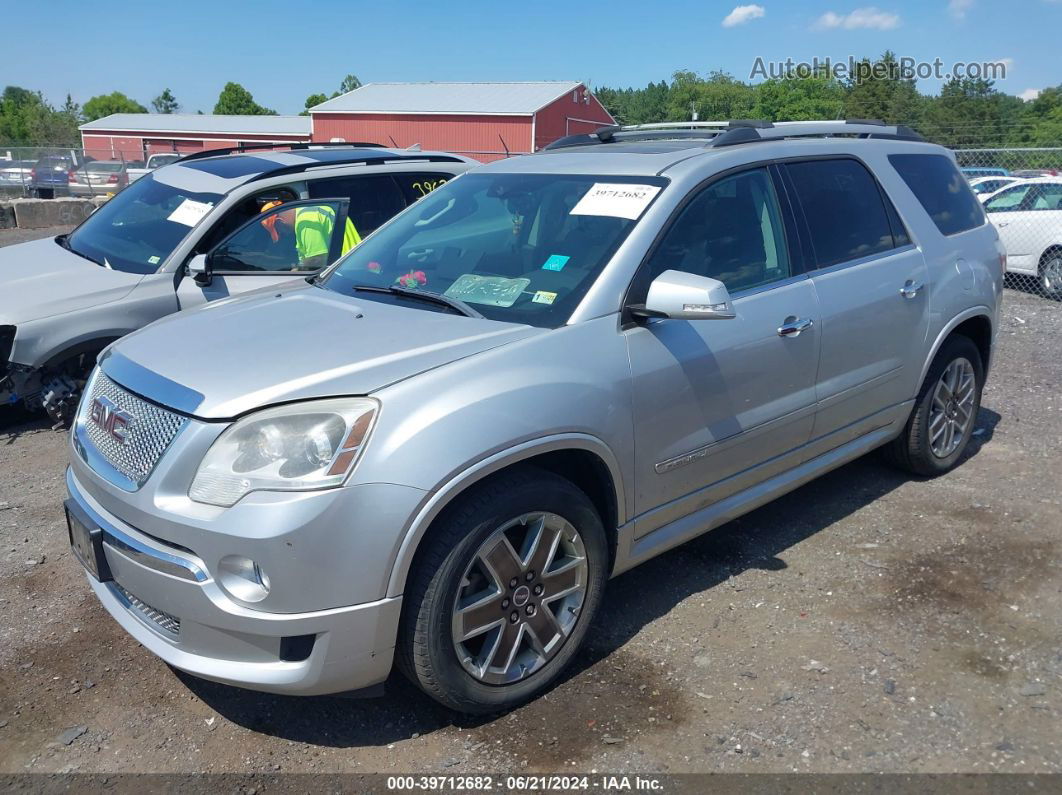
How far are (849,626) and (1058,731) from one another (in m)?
0.84

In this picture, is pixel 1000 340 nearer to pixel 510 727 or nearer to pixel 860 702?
pixel 860 702

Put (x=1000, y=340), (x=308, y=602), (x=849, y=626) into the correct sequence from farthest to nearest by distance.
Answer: (x=1000, y=340) < (x=849, y=626) < (x=308, y=602)

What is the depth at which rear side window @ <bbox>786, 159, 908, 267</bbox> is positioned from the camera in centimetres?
414

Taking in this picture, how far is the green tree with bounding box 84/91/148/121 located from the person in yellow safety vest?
431ft

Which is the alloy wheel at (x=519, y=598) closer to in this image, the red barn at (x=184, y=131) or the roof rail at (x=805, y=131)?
the roof rail at (x=805, y=131)

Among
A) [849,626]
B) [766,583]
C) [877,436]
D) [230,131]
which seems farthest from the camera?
[230,131]

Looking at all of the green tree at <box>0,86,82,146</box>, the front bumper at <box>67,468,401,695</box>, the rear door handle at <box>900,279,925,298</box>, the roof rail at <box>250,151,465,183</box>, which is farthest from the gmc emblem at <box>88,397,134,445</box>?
the green tree at <box>0,86,82,146</box>

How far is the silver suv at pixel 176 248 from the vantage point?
17.9 ft

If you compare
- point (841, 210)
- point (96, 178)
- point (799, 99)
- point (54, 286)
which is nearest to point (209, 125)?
point (96, 178)

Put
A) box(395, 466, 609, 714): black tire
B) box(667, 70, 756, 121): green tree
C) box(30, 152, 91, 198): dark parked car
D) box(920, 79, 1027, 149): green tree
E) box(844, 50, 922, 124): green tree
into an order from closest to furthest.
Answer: box(395, 466, 609, 714): black tire
box(30, 152, 91, 198): dark parked car
box(920, 79, 1027, 149): green tree
box(844, 50, 922, 124): green tree
box(667, 70, 756, 121): green tree

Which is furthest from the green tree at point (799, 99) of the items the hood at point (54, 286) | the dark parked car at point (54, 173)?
the hood at point (54, 286)

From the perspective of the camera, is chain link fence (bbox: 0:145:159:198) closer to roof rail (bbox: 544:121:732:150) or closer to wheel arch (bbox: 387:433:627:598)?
roof rail (bbox: 544:121:732:150)

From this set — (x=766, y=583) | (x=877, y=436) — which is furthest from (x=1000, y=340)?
(x=766, y=583)

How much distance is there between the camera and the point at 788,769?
9.31 feet
